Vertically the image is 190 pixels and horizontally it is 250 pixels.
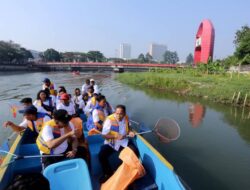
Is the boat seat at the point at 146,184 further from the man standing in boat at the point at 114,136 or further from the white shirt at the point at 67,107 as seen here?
the white shirt at the point at 67,107

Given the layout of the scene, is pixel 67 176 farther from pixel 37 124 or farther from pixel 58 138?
pixel 37 124

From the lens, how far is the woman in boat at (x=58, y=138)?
322 cm

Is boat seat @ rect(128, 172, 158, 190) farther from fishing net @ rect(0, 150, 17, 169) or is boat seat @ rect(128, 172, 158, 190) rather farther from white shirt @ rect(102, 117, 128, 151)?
fishing net @ rect(0, 150, 17, 169)

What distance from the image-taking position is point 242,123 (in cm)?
1107

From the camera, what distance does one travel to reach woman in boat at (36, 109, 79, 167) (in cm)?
322

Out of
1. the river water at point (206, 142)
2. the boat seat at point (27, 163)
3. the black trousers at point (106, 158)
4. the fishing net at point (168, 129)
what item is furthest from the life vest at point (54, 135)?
the river water at point (206, 142)

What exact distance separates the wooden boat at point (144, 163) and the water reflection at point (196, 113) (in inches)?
252

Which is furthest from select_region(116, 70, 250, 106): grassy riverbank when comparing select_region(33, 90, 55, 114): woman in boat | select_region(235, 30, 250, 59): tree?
select_region(33, 90, 55, 114): woman in boat

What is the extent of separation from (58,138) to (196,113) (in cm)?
1086

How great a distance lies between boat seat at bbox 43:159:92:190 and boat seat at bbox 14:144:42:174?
4.97 feet

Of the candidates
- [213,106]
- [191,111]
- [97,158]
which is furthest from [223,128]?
[97,158]

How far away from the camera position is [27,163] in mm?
4148

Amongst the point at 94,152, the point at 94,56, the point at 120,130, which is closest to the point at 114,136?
the point at 120,130

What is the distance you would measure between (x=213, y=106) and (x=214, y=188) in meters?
10.3
